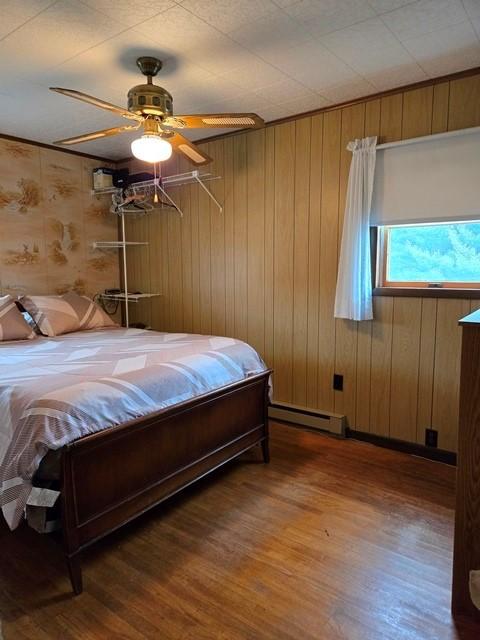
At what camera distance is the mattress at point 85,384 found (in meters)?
1.59

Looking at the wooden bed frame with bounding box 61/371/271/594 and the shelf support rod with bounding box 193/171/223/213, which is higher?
the shelf support rod with bounding box 193/171/223/213

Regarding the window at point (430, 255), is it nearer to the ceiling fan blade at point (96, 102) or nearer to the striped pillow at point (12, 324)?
the ceiling fan blade at point (96, 102)

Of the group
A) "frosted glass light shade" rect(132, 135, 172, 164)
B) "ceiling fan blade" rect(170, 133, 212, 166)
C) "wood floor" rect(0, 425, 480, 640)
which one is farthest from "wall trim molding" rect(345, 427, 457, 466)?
"frosted glass light shade" rect(132, 135, 172, 164)

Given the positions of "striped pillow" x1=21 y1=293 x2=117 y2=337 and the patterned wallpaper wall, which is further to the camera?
the patterned wallpaper wall

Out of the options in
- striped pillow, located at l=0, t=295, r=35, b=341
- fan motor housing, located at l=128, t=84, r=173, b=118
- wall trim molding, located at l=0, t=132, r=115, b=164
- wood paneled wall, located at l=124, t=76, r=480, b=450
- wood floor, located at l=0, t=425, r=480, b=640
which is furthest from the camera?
wall trim molding, located at l=0, t=132, r=115, b=164

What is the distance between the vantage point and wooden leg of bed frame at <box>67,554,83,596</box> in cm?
164

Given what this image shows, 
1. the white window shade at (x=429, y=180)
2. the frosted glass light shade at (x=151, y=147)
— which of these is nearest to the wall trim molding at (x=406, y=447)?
the white window shade at (x=429, y=180)

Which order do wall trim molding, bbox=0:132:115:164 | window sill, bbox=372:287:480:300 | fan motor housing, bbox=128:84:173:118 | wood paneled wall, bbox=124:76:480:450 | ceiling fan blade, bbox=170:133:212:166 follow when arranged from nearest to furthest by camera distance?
fan motor housing, bbox=128:84:173:118 → ceiling fan blade, bbox=170:133:212:166 → window sill, bbox=372:287:480:300 → wood paneled wall, bbox=124:76:480:450 → wall trim molding, bbox=0:132:115:164

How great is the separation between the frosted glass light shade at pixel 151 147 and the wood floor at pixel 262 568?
6.25 feet

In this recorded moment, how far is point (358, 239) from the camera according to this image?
2.86 metres

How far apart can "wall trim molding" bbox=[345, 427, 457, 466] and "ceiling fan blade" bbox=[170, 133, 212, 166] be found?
220 centimetres

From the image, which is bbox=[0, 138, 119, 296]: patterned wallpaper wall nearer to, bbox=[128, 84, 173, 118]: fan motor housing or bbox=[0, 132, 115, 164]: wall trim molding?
bbox=[0, 132, 115, 164]: wall trim molding

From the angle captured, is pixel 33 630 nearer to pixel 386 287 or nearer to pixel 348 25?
pixel 386 287

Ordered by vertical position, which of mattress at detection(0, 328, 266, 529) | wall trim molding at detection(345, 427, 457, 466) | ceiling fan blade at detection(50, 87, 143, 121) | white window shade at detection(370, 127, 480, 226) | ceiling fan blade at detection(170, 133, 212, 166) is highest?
ceiling fan blade at detection(50, 87, 143, 121)
